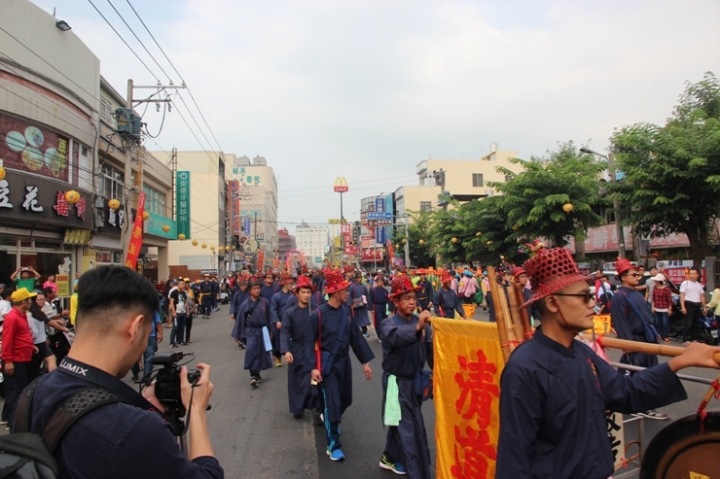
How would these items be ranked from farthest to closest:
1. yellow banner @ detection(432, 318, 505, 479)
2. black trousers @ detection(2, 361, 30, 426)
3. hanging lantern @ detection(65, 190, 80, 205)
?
hanging lantern @ detection(65, 190, 80, 205)
black trousers @ detection(2, 361, 30, 426)
yellow banner @ detection(432, 318, 505, 479)

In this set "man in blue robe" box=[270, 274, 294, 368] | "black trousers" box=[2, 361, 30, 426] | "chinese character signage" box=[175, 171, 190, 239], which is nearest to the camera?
"black trousers" box=[2, 361, 30, 426]

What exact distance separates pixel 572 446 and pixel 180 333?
12599 mm

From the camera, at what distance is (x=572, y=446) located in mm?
1953

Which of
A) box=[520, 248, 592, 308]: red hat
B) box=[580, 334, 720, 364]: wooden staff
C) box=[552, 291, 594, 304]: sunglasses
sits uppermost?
box=[520, 248, 592, 308]: red hat

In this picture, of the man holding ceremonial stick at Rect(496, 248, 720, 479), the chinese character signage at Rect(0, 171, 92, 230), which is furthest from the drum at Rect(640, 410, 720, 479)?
the chinese character signage at Rect(0, 171, 92, 230)

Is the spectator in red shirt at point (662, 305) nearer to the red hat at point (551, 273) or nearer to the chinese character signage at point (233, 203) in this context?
the red hat at point (551, 273)

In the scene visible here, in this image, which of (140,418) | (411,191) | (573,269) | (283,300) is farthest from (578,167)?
(411,191)

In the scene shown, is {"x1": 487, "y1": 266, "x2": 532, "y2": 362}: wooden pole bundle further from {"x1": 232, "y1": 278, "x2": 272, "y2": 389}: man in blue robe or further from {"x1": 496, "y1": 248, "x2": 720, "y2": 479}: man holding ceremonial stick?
{"x1": 232, "y1": 278, "x2": 272, "y2": 389}: man in blue robe

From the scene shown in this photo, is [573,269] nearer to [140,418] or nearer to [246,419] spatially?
[140,418]

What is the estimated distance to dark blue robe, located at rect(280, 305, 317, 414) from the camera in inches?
239

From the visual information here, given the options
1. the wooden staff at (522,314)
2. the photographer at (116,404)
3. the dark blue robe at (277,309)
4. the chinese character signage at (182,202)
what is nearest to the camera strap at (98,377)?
the photographer at (116,404)

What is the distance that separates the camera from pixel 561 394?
1972mm

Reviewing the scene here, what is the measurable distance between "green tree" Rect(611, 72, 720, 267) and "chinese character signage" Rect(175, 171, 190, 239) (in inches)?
907

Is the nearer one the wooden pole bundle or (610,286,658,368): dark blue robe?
the wooden pole bundle
